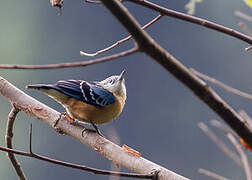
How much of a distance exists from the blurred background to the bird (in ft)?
35.5

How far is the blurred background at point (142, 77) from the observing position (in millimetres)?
16328

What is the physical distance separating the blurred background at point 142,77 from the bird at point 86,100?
10.8 metres

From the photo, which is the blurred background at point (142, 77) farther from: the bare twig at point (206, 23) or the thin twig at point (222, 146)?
the bare twig at point (206, 23)

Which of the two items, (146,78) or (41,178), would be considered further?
(146,78)

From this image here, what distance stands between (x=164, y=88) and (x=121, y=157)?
16.8 meters

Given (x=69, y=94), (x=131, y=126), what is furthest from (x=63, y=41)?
(x=69, y=94)

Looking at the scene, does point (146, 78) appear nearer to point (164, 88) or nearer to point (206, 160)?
point (164, 88)

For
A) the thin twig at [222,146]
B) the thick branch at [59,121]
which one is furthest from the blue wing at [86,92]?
the thin twig at [222,146]

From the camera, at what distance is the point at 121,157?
2.23 metres

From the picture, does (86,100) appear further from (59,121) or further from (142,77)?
(142,77)

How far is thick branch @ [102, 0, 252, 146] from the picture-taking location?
3.87ft

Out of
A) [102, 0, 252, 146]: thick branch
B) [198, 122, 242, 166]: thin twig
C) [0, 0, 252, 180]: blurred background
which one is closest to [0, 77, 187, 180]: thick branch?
[198, 122, 242, 166]: thin twig

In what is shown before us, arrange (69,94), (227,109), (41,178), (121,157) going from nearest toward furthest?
(227,109), (121,157), (69,94), (41,178)

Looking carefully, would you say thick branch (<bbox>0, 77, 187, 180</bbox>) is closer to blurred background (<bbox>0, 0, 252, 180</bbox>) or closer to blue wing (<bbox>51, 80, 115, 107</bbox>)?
blue wing (<bbox>51, 80, 115, 107</bbox>)
